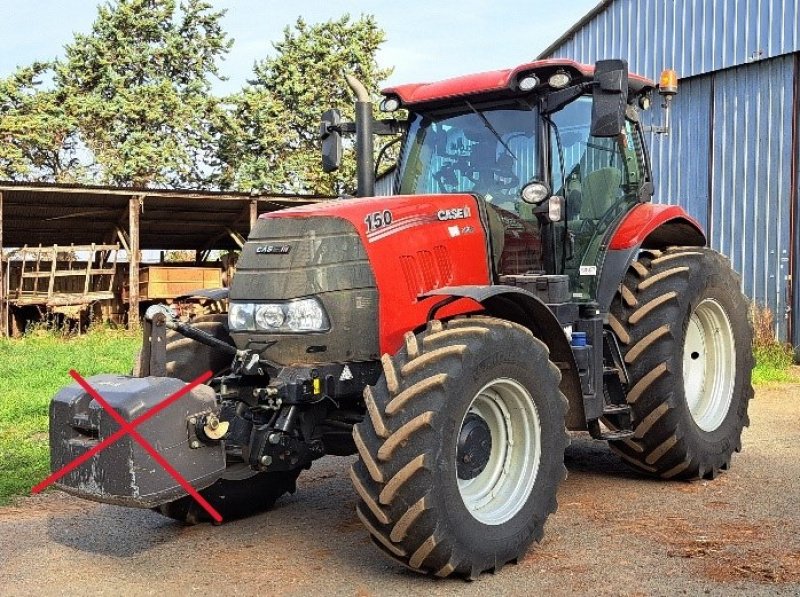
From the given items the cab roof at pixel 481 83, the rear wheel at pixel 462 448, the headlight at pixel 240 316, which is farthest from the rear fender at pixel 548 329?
the cab roof at pixel 481 83

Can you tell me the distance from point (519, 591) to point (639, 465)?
2242 mm

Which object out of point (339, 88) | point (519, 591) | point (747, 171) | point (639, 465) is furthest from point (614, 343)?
point (339, 88)

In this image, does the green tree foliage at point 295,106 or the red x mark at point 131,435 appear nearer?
the red x mark at point 131,435

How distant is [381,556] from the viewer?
465 centimetres

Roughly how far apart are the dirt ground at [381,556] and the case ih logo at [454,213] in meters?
1.78

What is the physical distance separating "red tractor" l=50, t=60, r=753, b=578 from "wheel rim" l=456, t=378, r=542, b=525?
1 centimetres

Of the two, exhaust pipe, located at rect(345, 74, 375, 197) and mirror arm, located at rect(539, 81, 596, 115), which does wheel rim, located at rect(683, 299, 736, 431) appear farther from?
exhaust pipe, located at rect(345, 74, 375, 197)

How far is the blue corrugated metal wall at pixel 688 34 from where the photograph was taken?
12547mm

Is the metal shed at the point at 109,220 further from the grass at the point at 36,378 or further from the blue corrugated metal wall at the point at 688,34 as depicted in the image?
the blue corrugated metal wall at the point at 688,34

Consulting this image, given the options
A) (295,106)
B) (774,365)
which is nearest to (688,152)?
(774,365)

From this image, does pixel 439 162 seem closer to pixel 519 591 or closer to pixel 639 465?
pixel 639 465

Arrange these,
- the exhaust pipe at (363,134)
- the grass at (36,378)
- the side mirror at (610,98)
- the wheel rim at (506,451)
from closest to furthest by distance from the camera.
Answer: the wheel rim at (506,451) < the side mirror at (610,98) < the exhaust pipe at (363,134) < the grass at (36,378)

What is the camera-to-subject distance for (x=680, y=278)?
19.6 feet

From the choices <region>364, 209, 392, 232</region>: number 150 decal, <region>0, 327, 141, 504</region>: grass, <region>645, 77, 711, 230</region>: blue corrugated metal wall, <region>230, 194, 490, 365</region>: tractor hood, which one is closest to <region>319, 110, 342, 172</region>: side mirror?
<region>230, 194, 490, 365</region>: tractor hood
